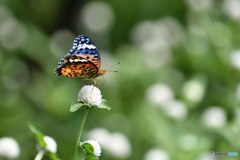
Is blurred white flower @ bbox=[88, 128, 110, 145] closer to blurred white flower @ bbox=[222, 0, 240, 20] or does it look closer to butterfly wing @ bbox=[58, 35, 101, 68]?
butterfly wing @ bbox=[58, 35, 101, 68]

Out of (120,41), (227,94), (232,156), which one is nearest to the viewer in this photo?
(232,156)

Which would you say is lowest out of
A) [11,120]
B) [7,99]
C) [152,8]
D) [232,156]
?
[232,156]

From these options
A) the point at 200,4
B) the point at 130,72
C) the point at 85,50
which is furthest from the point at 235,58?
the point at 85,50

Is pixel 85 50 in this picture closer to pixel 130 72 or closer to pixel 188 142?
pixel 188 142

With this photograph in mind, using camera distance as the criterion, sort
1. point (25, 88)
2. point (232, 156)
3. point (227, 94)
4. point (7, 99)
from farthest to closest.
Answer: point (25, 88)
point (7, 99)
point (227, 94)
point (232, 156)

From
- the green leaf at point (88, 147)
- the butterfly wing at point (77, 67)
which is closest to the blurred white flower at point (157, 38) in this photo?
the butterfly wing at point (77, 67)

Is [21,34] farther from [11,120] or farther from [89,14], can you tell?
[11,120]

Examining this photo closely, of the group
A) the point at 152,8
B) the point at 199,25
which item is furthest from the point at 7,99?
the point at 152,8

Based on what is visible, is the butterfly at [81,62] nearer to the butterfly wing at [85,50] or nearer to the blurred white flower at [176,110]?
the butterfly wing at [85,50]
